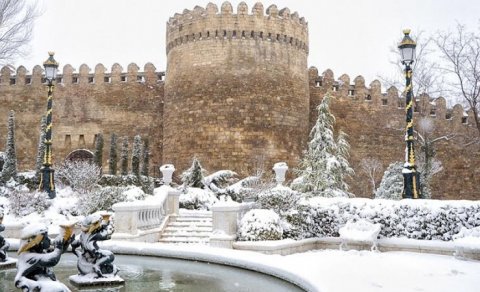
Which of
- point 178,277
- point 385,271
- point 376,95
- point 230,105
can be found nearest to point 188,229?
point 385,271

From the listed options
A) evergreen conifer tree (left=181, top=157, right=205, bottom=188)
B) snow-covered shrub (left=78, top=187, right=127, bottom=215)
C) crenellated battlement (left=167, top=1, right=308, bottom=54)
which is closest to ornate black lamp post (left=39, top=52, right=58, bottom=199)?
snow-covered shrub (left=78, top=187, right=127, bottom=215)

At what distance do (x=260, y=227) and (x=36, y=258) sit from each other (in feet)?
23.8

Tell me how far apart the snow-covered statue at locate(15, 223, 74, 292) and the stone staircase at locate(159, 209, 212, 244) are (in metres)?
7.86

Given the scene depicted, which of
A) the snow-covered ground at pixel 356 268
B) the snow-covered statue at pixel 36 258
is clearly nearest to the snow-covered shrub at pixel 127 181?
the snow-covered ground at pixel 356 268

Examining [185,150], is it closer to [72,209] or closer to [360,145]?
[72,209]

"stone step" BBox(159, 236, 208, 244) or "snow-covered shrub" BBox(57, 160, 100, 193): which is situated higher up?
"snow-covered shrub" BBox(57, 160, 100, 193)

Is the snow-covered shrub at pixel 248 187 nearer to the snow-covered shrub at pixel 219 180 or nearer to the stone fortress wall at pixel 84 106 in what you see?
the snow-covered shrub at pixel 219 180

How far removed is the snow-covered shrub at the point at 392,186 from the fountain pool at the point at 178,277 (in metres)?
16.0

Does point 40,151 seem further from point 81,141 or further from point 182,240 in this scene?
point 182,240

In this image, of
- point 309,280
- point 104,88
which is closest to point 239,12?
point 104,88

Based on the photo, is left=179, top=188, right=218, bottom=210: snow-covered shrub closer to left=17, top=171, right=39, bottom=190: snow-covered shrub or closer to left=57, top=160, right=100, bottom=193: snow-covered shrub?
left=57, top=160, right=100, bottom=193: snow-covered shrub

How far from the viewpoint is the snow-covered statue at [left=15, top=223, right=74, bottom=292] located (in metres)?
4.57

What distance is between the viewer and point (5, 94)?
97.9 ft

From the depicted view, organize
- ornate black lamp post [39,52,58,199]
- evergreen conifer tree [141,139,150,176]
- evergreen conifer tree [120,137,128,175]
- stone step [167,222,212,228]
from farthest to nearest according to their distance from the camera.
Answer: evergreen conifer tree [141,139,150,176], evergreen conifer tree [120,137,128,175], ornate black lamp post [39,52,58,199], stone step [167,222,212,228]
